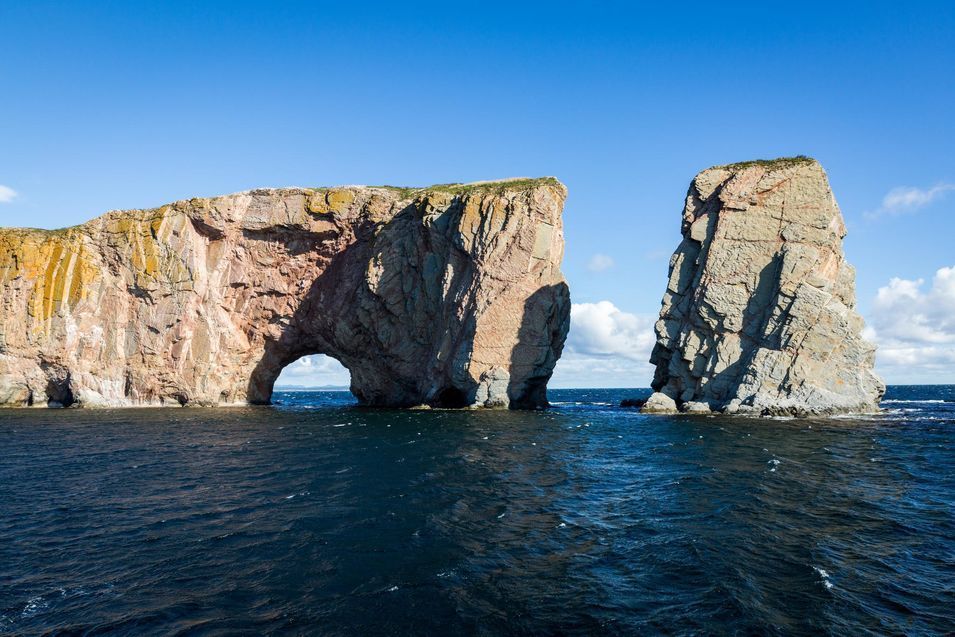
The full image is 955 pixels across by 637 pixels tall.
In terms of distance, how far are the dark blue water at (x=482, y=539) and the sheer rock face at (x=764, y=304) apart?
52.7 feet

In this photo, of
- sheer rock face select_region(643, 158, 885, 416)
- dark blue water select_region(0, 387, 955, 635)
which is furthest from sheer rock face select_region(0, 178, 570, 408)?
dark blue water select_region(0, 387, 955, 635)

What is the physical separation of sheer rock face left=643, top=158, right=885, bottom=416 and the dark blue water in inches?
632

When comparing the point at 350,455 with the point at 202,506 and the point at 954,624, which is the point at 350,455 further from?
the point at 954,624

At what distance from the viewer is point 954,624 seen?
37.4 ft

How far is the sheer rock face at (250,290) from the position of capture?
61.2m

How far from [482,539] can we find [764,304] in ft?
149

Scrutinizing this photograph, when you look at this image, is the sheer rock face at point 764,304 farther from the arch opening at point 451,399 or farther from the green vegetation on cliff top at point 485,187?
the arch opening at point 451,399

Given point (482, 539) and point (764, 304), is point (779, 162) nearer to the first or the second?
point (764, 304)

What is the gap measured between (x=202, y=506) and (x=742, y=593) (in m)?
17.8

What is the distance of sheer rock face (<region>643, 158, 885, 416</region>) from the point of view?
48.6 metres

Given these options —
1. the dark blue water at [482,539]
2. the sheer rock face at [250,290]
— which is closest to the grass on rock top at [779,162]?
the sheer rock face at [250,290]

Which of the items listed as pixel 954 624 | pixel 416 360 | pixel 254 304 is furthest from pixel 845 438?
pixel 254 304

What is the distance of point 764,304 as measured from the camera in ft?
173

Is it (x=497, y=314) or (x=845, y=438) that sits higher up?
(x=497, y=314)
